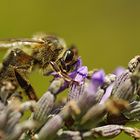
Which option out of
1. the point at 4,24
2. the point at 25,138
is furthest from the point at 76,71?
the point at 4,24

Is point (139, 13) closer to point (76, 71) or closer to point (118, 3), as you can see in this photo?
point (118, 3)

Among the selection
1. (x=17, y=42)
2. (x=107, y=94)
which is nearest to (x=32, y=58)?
(x=17, y=42)

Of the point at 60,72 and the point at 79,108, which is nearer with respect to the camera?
the point at 79,108

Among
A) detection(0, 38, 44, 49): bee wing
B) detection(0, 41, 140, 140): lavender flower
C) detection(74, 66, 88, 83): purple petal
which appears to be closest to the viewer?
detection(0, 41, 140, 140): lavender flower

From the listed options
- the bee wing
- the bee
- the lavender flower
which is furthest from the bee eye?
the lavender flower

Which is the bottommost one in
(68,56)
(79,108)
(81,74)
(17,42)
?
(79,108)

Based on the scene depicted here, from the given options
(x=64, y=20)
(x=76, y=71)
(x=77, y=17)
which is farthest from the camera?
(x=77, y=17)

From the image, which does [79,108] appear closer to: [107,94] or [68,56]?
[107,94]

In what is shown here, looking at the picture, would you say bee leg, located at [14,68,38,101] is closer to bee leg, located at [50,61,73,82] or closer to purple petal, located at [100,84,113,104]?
bee leg, located at [50,61,73,82]
